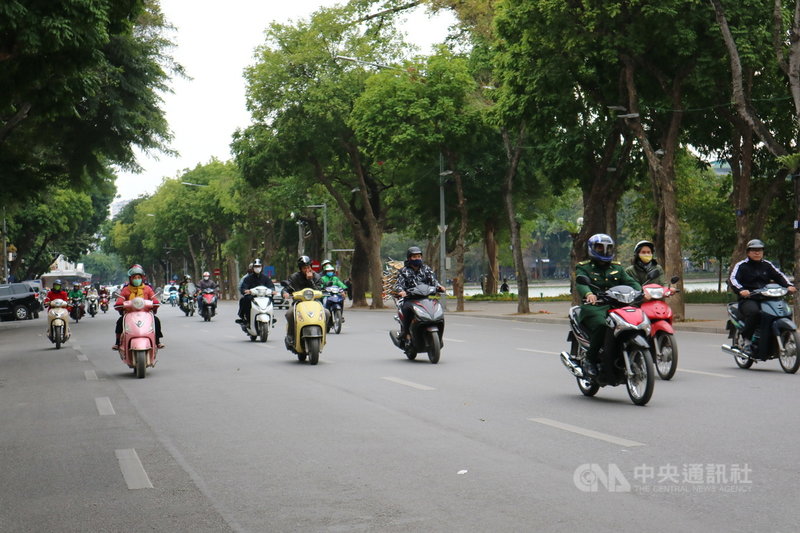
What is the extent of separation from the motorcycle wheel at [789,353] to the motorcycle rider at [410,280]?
16.3ft

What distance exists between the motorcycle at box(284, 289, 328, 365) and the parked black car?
36582 millimetres

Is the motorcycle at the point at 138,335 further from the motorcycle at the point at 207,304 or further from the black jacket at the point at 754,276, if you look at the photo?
the motorcycle at the point at 207,304

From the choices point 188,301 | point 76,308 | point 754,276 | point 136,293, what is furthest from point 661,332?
point 76,308

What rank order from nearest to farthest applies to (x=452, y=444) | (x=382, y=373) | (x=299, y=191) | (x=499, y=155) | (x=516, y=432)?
(x=452, y=444)
(x=516, y=432)
(x=382, y=373)
(x=499, y=155)
(x=299, y=191)

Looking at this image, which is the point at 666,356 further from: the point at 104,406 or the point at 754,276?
the point at 104,406

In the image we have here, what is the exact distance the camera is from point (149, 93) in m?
29.3

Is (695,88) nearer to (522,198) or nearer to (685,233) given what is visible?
(522,198)

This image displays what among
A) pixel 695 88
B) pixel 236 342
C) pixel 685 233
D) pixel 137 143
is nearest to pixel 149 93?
pixel 137 143

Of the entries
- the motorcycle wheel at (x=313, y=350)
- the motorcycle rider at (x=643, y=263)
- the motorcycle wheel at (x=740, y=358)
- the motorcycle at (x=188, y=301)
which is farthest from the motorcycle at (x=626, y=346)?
the motorcycle at (x=188, y=301)

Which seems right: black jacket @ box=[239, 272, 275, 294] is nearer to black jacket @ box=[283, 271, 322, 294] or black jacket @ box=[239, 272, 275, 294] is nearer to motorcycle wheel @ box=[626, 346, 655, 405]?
black jacket @ box=[283, 271, 322, 294]

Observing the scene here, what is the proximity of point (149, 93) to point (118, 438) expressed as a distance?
71.9ft

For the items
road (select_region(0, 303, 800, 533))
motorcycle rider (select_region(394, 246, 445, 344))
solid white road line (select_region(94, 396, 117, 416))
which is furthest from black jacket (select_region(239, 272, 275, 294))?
solid white road line (select_region(94, 396, 117, 416))

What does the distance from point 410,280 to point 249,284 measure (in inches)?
260

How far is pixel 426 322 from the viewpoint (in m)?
15.5
